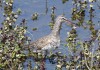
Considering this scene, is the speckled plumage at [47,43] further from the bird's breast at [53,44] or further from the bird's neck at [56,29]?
the bird's neck at [56,29]

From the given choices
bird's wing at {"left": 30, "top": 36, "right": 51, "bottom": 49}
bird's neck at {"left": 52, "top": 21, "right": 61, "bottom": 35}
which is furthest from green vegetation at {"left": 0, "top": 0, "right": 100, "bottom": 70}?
bird's neck at {"left": 52, "top": 21, "right": 61, "bottom": 35}

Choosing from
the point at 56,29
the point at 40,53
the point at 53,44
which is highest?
the point at 56,29

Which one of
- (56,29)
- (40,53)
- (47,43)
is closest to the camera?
(47,43)

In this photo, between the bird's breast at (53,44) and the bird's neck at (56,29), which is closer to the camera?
the bird's breast at (53,44)

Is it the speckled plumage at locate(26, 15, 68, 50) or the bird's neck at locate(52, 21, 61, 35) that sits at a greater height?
the bird's neck at locate(52, 21, 61, 35)

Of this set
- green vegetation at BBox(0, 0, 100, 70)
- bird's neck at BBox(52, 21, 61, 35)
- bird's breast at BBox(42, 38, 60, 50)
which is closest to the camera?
green vegetation at BBox(0, 0, 100, 70)

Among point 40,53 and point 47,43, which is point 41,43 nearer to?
point 47,43

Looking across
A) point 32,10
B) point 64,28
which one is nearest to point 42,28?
point 64,28

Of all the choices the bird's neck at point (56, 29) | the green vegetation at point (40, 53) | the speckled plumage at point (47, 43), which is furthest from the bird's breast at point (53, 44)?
the bird's neck at point (56, 29)

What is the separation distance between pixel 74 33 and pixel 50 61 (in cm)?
159

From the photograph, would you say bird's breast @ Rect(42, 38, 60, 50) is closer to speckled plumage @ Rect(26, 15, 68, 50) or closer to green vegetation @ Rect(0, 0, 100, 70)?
speckled plumage @ Rect(26, 15, 68, 50)

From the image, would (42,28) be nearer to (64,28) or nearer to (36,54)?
(64,28)

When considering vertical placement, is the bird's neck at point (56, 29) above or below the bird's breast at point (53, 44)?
above

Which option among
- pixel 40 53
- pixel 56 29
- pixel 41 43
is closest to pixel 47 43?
pixel 41 43
